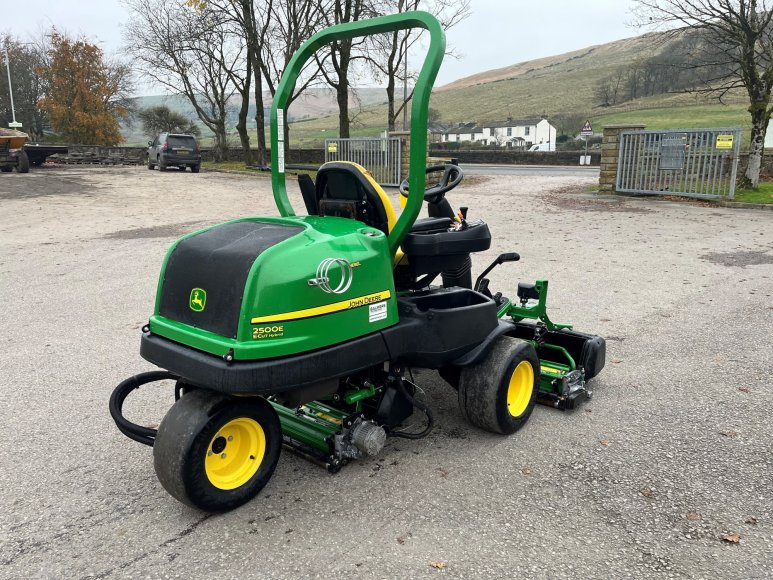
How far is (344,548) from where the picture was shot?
2604 millimetres

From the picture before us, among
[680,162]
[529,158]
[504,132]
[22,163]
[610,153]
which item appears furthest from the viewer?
[504,132]

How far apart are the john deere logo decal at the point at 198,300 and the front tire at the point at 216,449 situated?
38 cm

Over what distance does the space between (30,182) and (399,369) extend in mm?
20089

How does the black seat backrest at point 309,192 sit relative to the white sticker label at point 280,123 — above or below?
below

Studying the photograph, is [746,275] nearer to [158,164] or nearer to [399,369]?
[399,369]

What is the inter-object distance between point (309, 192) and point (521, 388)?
1732mm

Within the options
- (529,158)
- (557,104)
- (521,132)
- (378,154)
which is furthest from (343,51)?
(557,104)

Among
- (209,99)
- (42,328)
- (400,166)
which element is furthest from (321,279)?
(209,99)

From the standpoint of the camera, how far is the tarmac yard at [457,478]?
2551 mm

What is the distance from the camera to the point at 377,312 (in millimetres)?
3002

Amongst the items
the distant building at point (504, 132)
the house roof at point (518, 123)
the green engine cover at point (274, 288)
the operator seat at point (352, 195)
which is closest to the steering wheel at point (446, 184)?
the operator seat at point (352, 195)

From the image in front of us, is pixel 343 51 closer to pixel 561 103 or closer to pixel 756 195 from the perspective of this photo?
pixel 756 195

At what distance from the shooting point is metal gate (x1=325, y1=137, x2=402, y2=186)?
20.2 metres

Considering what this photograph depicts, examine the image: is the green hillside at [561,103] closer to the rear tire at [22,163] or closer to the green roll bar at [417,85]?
the green roll bar at [417,85]
